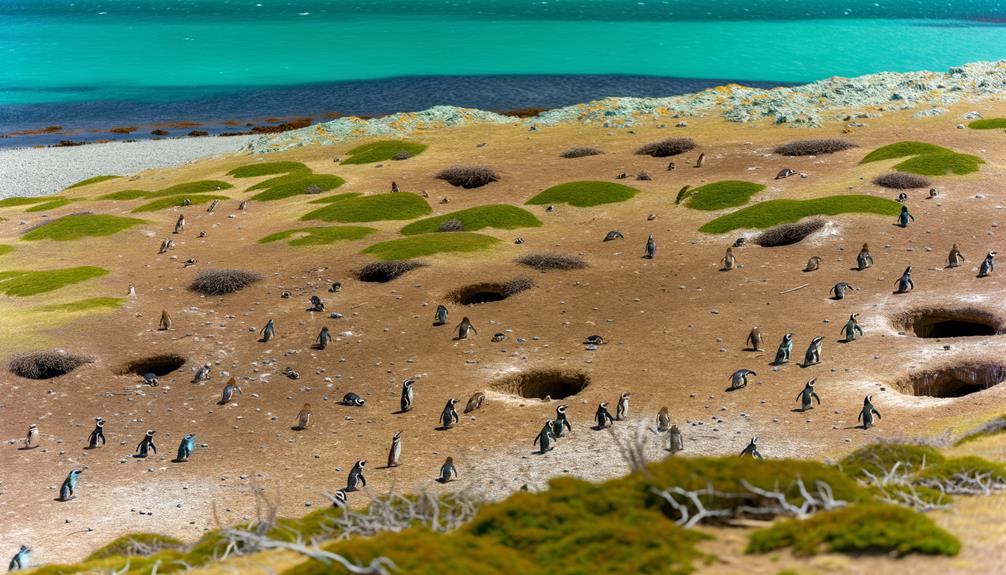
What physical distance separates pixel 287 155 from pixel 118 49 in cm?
10485

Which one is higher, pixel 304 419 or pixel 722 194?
pixel 722 194

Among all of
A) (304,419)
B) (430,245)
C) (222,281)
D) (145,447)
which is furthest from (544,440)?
(222,281)

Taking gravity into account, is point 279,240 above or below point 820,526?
below

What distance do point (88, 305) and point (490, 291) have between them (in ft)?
46.5

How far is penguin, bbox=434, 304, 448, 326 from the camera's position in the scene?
34812 millimetres

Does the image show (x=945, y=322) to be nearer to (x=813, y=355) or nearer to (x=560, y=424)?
(x=813, y=355)

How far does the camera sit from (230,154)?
69.9 m

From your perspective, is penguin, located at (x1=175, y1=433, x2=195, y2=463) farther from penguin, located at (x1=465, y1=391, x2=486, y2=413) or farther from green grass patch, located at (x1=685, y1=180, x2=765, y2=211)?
green grass patch, located at (x1=685, y1=180, x2=765, y2=211)

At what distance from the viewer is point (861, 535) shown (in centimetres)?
1322

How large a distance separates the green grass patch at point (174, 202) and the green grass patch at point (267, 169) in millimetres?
5774

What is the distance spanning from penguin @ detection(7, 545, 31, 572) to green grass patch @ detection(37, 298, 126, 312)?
16.6 meters

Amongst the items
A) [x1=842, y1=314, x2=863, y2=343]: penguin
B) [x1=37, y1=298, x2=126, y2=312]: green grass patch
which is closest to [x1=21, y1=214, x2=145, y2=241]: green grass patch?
[x1=37, y1=298, x2=126, y2=312]: green grass patch

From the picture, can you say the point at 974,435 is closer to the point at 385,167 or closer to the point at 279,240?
the point at 279,240

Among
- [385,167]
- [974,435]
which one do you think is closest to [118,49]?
[385,167]
